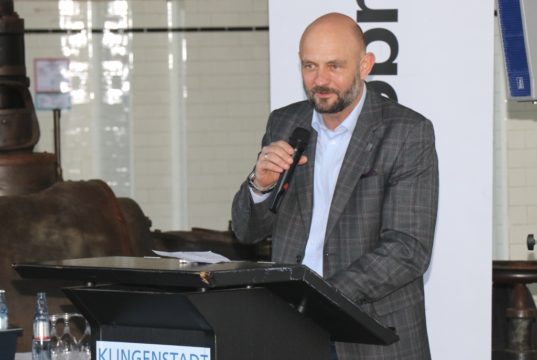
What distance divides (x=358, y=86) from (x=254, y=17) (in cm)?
709

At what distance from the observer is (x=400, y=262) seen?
3.16 meters

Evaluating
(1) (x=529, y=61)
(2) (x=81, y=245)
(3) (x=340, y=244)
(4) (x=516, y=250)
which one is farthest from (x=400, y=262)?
(4) (x=516, y=250)

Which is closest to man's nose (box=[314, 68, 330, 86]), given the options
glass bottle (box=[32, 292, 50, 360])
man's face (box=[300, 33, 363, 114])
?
man's face (box=[300, 33, 363, 114])

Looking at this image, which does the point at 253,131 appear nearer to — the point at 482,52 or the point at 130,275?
the point at 482,52

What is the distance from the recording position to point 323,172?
11.4 feet

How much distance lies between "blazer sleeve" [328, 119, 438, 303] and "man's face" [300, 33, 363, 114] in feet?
0.77

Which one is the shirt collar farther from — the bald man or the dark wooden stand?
the dark wooden stand

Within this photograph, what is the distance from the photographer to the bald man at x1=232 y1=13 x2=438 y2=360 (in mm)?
3256

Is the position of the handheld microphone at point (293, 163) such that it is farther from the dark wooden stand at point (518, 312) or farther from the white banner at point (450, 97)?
the dark wooden stand at point (518, 312)

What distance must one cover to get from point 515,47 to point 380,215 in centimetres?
217

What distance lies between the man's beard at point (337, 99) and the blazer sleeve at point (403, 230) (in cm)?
21

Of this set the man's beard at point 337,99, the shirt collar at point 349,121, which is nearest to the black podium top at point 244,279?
the man's beard at point 337,99

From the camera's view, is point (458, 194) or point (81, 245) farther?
point (81, 245)

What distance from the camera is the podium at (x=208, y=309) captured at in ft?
7.93
